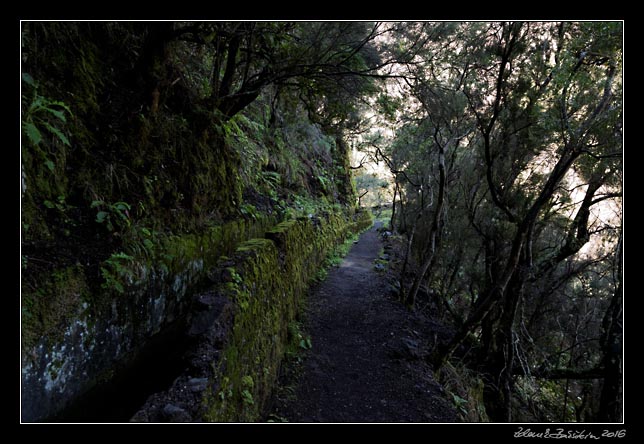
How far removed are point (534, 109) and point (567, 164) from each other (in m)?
2.58

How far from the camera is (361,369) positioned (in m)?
6.03

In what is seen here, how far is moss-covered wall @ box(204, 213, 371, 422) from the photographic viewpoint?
10.5ft

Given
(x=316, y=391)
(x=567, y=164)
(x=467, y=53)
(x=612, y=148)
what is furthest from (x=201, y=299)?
(x=612, y=148)

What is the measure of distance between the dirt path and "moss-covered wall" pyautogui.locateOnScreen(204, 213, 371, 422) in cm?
63

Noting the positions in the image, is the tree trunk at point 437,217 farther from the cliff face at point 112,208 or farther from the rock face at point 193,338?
the rock face at point 193,338

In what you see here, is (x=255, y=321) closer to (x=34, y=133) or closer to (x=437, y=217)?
(x=34, y=133)

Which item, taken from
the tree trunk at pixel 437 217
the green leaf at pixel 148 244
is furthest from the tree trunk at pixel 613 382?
the green leaf at pixel 148 244

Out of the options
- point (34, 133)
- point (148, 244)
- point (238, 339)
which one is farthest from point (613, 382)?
point (34, 133)

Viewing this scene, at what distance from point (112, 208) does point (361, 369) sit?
4.91 m

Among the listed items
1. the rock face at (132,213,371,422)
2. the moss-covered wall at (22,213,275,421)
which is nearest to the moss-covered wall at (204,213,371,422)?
the rock face at (132,213,371,422)

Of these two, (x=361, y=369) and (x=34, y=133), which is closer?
(x=34, y=133)

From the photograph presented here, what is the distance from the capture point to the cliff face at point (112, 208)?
2.63 m

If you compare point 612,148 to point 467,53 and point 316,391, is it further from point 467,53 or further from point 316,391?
point 316,391

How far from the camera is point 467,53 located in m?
6.25
